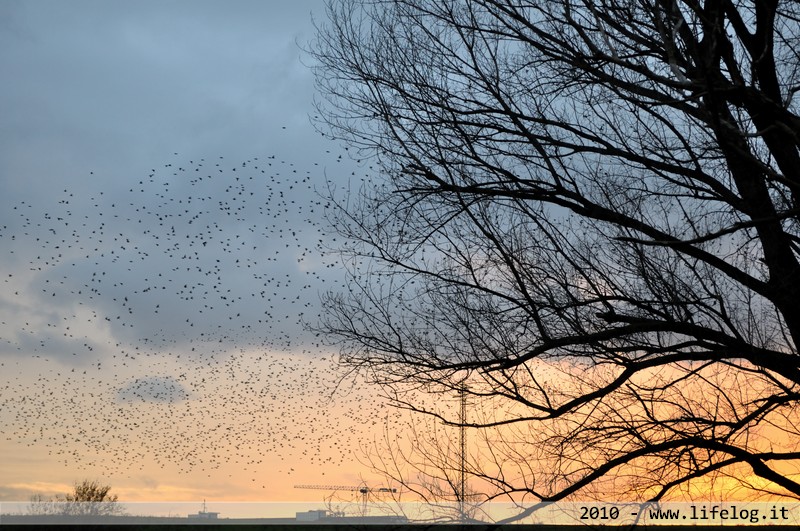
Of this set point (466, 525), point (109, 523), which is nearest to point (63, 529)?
point (109, 523)

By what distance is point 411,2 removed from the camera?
22.0 feet

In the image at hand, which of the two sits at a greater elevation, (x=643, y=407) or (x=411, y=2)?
(x=411, y=2)

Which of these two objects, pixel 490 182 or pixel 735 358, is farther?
pixel 490 182

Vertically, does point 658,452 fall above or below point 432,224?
below

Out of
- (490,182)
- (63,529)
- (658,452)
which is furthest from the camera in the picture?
(63,529)

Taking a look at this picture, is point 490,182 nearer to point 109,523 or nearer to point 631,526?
point 631,526

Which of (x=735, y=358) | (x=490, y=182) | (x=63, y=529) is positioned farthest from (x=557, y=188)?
(x=63, y=529)

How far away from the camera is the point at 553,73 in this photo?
6383 millimetres

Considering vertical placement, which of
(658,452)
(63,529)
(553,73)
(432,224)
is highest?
(553,73)

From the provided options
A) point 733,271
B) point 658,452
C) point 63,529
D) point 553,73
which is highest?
point 553,73

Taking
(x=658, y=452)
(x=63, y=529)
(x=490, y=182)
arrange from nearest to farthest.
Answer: (x=658, y=452), (x=490, y=182), (x=63, y=529)

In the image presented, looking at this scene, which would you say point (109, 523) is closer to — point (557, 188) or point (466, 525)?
point (466, 525)

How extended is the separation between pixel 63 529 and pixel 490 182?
1284 cm

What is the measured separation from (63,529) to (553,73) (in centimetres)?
1350
